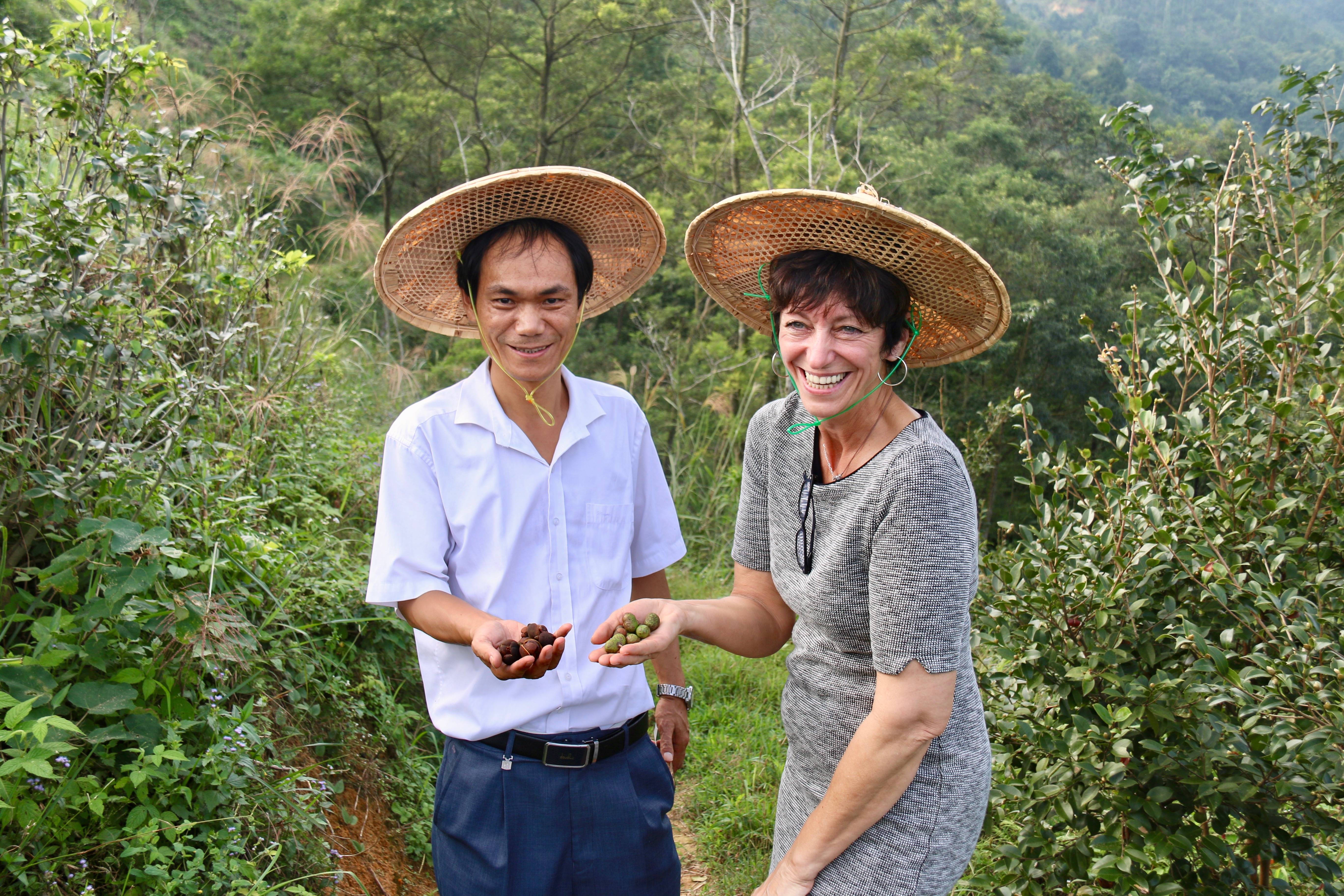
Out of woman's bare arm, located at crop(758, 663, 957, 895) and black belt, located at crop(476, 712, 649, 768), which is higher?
woman's bare arm, located at crop(758, 663, 957, 895)

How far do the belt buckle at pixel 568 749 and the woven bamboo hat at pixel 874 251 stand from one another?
2.87 ft

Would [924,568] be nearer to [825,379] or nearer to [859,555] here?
[859,555]

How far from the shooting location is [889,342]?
160 centimetres

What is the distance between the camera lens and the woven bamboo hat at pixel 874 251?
147 centimetres

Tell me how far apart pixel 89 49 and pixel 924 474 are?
6.78ft

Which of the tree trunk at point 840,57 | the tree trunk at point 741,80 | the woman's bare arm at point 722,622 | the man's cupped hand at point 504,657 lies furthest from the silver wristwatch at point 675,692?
the tree trunk at point 840,57

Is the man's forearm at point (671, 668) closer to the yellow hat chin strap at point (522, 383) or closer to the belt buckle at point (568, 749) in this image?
the belt buckle at point (568, 749)

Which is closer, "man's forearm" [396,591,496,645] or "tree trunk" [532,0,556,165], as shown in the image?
"man's forearm" [396,591,496,645]

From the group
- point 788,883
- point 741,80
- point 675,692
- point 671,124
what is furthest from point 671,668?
point 671,124

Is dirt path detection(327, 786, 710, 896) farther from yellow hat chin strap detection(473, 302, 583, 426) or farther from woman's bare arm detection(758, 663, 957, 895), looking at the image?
woman's bare arm detection(758, 663, 957, 895)

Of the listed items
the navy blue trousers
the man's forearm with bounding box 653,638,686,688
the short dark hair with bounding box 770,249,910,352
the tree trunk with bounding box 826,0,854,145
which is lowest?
the navy blue trousers

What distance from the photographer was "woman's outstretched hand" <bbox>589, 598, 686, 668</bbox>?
147 centimetres

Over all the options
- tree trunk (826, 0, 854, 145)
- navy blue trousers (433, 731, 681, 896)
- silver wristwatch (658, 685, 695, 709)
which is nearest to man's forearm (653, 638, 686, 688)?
silver wristwatch (658, 685, 695, 709)

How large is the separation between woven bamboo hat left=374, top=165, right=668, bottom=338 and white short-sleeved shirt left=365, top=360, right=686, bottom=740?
283 mm
